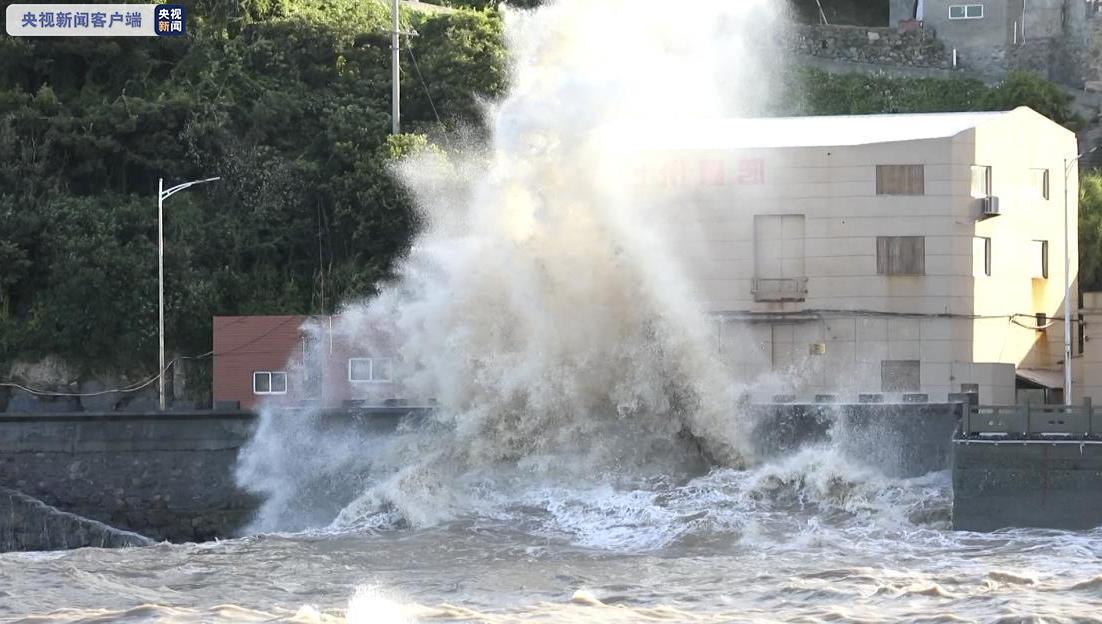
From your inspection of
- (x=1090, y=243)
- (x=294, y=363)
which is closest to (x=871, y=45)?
(x=1090, y=243)

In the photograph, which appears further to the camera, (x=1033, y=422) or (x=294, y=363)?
(x=294, y=363)

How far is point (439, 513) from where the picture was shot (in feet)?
112

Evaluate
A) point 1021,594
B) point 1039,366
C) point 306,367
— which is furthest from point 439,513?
point 1039,366

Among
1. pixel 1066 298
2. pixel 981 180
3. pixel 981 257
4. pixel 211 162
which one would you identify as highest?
pixel 211 162

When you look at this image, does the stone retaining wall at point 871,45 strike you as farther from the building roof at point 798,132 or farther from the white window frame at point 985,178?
the white window frame at point 985,178

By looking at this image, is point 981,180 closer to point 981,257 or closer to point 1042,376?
point 981,257

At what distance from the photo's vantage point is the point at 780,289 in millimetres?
40938

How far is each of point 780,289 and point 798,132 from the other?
3897mm

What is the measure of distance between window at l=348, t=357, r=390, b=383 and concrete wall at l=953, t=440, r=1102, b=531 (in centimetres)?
1474

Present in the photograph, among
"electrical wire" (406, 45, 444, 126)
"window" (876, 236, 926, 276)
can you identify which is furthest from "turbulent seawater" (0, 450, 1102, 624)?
"electrical wire" (406, 45, 444, 126)

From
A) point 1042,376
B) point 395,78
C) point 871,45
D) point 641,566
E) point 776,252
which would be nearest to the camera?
point 641,566

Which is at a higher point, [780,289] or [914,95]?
[914,95]

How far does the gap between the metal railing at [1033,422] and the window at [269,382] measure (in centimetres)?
1705

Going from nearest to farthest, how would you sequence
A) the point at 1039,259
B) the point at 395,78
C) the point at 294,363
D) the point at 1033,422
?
the point at 1033,422, the point at 294,363, the point at 1039,259, the point at 395,78
